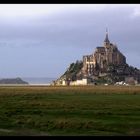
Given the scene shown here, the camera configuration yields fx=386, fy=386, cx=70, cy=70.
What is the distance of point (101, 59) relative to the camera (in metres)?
170

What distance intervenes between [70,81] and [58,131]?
508 feet

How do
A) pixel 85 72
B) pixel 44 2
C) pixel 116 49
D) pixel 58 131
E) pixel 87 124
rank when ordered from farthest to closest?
1. pixel 116 49
2. pixel 85 72
3. pixel 87 124
4. pixel 58 131
5. pixel 44 2

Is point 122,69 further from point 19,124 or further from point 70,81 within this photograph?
point 19,124

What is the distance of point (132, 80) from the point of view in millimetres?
170750

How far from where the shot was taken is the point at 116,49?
580 ft

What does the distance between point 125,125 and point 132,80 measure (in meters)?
153

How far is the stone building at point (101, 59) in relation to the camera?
165 metres

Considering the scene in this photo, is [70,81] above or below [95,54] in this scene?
below

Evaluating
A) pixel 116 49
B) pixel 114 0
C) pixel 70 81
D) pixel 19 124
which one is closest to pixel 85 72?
pixel 70 81

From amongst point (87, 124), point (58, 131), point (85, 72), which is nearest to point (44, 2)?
point (58, 131)

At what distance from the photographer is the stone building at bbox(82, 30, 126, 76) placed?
543ft

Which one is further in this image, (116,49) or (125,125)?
(116,49)

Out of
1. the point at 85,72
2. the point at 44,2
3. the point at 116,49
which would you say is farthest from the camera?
the point at 116,49
